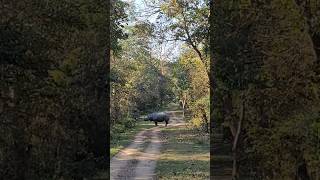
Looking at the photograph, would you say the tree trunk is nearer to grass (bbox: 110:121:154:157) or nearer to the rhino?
the rhino

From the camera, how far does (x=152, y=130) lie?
5137 mm

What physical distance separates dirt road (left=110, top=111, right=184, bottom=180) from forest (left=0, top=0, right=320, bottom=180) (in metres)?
0.12

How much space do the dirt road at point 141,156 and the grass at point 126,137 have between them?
0.14 ft

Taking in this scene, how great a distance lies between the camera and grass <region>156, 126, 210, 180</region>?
16.1 feet

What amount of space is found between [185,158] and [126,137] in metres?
0.65

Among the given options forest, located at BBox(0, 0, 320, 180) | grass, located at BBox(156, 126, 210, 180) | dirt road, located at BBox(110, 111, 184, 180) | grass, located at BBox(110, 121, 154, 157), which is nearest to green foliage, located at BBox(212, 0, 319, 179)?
forest, located at BBox(0, 0, 320, 180)

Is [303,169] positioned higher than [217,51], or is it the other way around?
[217,51]

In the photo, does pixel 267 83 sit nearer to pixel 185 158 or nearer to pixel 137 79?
pixel 185 158

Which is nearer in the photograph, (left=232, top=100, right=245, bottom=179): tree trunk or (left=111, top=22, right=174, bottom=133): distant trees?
(left=232, top=100, right=245, bottom=179): tree trunk

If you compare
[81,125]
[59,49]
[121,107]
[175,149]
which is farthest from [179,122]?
[59,49]

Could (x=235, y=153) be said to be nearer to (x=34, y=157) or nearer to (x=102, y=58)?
(x=102, y=58)

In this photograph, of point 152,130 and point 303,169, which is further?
point 152,130

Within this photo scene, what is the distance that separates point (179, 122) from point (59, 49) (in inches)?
56.9

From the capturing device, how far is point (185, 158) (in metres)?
4.99
